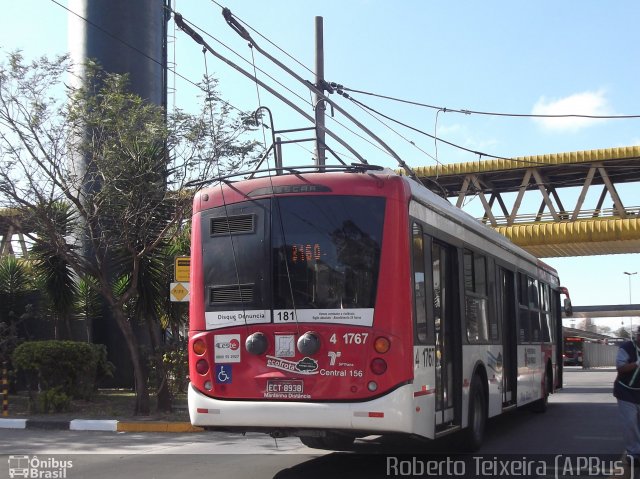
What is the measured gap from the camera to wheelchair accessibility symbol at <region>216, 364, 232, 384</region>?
8.86m

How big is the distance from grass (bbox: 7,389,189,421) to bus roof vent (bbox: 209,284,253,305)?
291 inches

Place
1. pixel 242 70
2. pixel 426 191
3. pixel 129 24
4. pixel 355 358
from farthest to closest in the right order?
pixel 129 24, pixel 242 70, pixel 426 191, pixel 355 358

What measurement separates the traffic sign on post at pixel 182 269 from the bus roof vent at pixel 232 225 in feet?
19.8

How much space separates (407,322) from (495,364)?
441 centimetres

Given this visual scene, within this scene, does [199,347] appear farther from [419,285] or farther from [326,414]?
[419,285]

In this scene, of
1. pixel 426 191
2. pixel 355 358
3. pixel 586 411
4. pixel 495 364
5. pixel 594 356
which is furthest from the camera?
pixel 594 356

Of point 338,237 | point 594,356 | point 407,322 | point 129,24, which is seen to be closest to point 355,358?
point 407,322

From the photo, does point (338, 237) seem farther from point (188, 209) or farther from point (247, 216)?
point (188, 209)

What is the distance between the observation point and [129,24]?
23359mm

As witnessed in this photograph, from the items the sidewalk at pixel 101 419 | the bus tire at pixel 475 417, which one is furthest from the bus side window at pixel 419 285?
the sidewalk at pixel 101 419

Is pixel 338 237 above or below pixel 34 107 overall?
below

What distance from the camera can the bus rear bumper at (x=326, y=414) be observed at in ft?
26.9

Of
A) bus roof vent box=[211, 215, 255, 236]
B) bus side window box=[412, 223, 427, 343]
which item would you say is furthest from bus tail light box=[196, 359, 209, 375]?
bus side window box=[412, 223, 427, 343]

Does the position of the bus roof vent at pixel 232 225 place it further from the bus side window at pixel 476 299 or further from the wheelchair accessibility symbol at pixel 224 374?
the bus side window at pixel 476 299
